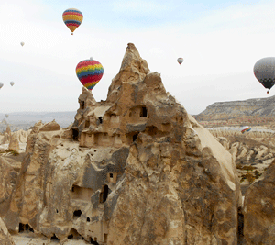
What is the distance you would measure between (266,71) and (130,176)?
14579mm

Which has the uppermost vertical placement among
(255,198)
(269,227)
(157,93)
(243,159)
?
(157,93)

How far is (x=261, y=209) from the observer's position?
8297 millimetres

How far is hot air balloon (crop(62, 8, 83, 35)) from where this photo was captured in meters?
25.8

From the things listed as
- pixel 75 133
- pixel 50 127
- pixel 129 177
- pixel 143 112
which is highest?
pixel 143 112

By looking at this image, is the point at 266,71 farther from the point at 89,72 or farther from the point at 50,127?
the point at 50,127

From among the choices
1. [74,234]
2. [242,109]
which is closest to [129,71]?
[74,234]

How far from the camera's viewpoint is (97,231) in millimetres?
14133

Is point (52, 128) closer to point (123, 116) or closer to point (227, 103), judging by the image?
point (123, 116)

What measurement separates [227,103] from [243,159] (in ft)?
280

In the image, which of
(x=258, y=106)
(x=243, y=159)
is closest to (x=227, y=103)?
(x=258, y=106)

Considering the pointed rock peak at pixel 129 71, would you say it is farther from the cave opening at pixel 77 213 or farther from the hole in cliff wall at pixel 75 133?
the cave opening at pixel 77 213

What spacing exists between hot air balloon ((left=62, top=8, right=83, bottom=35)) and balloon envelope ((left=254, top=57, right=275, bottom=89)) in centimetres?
1650

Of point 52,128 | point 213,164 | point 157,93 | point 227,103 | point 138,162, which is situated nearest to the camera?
point 213,164

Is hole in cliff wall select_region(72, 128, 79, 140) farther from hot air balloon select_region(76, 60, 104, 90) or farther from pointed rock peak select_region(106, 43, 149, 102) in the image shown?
hot air balloon select_region(76, 60, 104, 90)
